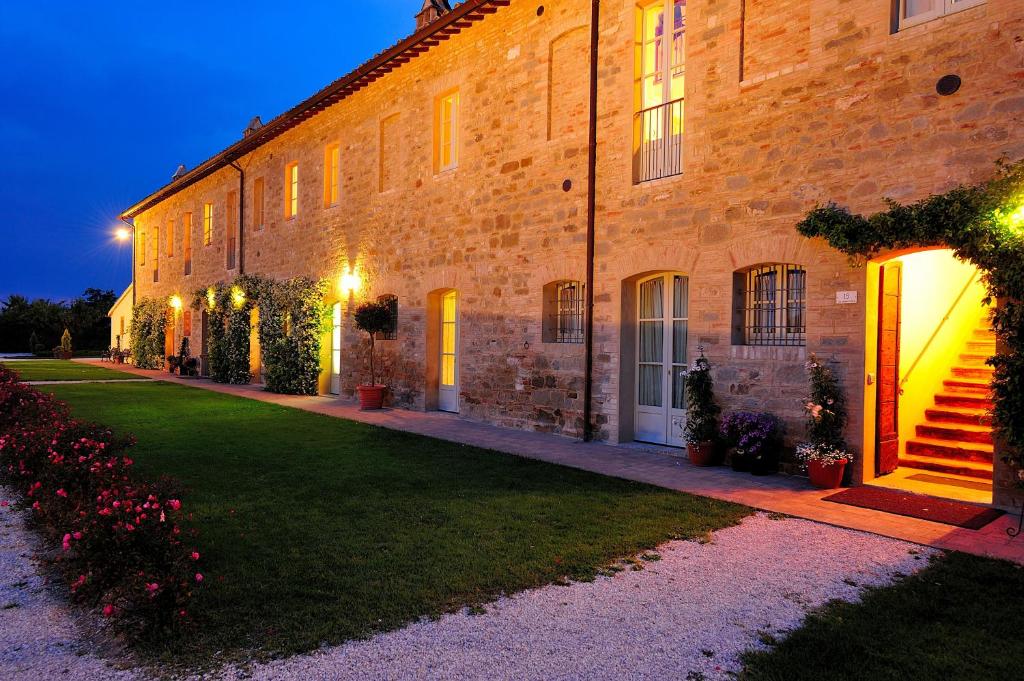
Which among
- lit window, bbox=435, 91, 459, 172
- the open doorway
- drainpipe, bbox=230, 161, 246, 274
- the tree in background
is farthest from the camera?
the tree in background

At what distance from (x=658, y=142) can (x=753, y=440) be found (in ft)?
11.9

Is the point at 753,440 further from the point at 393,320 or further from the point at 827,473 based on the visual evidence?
the point at 393,320

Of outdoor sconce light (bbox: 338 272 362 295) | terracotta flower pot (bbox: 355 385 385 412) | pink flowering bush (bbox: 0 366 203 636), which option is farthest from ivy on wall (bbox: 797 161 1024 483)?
outdoor sconce light (bbox: 338 272 362 295)

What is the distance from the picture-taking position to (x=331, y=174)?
14172 mm

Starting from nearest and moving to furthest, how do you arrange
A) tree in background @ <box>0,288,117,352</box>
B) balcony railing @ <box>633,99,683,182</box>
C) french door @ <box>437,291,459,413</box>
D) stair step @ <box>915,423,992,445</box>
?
stair step @ <box>915,423,992,445</box> → balcony railing @ <box>633,99,683,182</box> → french door @ <box>437,291,459,413</box> → tree in background @ <box>0,288,117,352</box>

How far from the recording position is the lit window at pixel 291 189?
15.5m

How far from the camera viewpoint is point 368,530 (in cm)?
458

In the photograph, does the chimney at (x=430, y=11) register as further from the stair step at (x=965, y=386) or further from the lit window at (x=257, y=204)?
the stair step at (x=965, y=386)

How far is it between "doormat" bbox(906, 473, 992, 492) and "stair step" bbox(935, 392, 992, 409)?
113 cm

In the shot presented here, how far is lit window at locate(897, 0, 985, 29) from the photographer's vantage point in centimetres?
558

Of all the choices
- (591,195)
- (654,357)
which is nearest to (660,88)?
(591,195)

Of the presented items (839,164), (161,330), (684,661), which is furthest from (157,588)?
(161,330)

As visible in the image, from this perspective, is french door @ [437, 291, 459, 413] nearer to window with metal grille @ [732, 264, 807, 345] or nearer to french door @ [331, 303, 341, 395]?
french door @ [331, 303, 341, 395]

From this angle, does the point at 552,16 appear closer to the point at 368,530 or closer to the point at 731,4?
the point at 731,4
